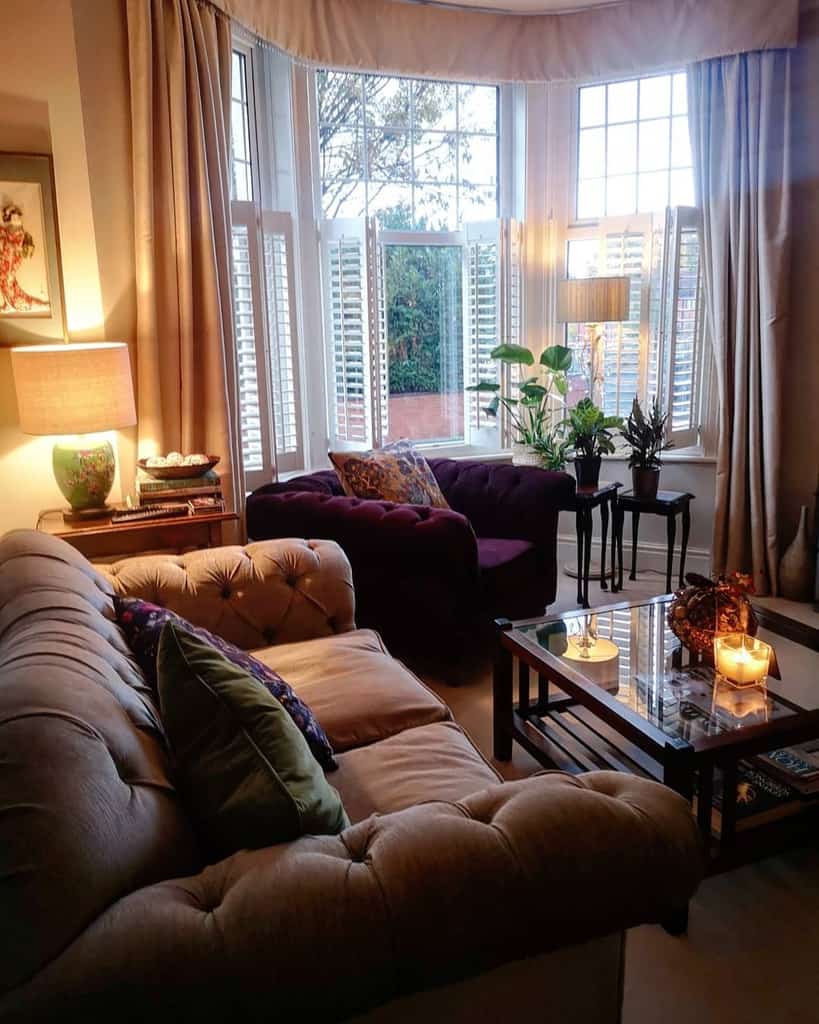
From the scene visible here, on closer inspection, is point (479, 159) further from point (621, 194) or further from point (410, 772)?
point (410, 772)

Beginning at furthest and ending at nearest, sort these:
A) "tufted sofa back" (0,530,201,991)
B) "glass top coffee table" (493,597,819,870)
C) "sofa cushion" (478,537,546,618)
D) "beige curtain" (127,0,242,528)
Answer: "sofa cushion" (478,537,546,618) < "beige curtain" (127,0,242,528) < "glass top coffee table" (493,597,819,870) < "tufted sofa back" (0,530,201,991)

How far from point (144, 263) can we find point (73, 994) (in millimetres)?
2807

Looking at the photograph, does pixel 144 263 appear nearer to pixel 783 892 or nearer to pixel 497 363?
pixel 497 363

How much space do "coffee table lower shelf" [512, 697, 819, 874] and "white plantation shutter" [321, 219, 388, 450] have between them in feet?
6.33

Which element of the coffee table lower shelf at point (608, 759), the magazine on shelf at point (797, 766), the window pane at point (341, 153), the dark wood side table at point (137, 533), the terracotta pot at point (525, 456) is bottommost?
the coffee table lower shelf at point (608, 759)

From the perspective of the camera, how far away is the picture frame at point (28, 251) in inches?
113

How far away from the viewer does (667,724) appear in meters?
2.06

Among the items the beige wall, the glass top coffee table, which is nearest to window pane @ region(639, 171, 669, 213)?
the beige wall

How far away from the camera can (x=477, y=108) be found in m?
4.38

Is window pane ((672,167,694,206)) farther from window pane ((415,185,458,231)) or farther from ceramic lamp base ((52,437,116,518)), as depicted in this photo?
ceramic lamp base ((52,437,116,518))

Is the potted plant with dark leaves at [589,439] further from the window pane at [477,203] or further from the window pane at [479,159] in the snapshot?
the window pane at [479,159]

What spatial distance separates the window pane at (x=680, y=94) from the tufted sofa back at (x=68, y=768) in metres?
3.91

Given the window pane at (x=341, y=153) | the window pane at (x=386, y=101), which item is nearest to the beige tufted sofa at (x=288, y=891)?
the window pane at (x=341, y=153)

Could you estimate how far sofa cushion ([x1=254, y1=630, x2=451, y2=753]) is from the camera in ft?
6.21
